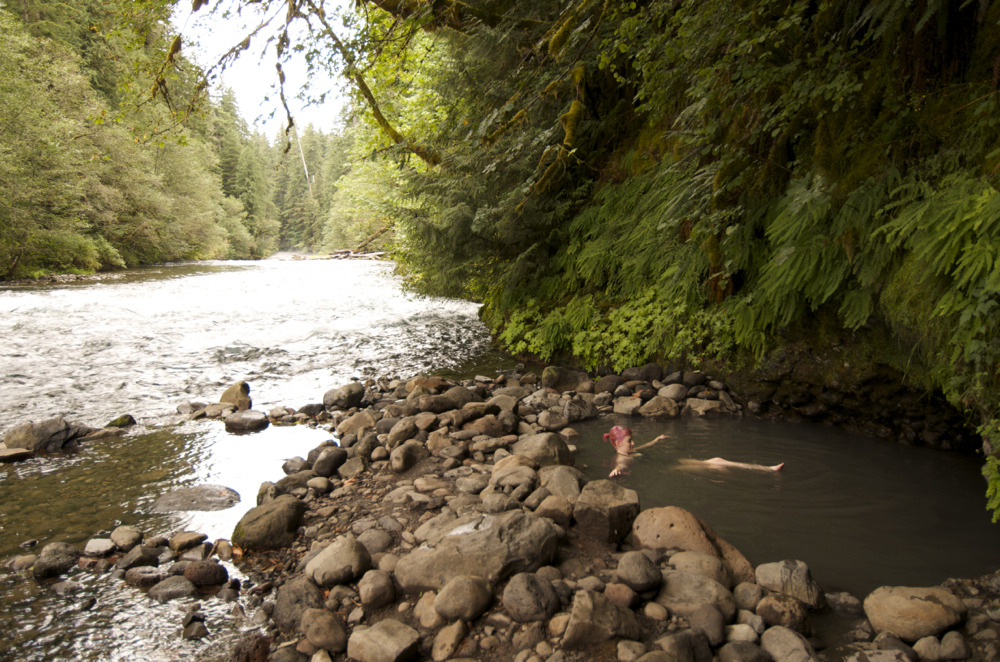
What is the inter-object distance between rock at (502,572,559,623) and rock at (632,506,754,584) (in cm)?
84

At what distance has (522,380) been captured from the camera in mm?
7586

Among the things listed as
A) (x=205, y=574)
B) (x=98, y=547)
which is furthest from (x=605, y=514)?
(x=98, y=547)

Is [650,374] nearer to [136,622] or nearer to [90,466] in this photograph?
[136,622]

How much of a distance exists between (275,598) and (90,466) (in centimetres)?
329

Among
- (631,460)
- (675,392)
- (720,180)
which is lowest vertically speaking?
(631,460)

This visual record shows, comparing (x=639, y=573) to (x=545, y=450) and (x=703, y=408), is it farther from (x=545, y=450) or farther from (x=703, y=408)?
(x=703, y=408)

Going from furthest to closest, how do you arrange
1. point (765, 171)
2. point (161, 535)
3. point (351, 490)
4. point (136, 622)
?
1. point (765, 171)
2. point (351, 490)
3. point (161, 535)
4. point (136, 622)

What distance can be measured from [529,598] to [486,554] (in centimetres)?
40

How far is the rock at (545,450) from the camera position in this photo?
4.68 metres

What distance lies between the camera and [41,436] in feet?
18.0

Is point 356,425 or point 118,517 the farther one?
point 356,425

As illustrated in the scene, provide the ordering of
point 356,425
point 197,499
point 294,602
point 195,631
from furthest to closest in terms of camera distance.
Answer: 1. point 356,425
2. point 197,499
3. point 294,602
4. point 195,631

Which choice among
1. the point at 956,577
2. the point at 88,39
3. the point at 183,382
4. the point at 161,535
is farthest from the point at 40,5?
the point at 956,577

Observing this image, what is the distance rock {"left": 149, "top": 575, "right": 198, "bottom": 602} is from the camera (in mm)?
3113
